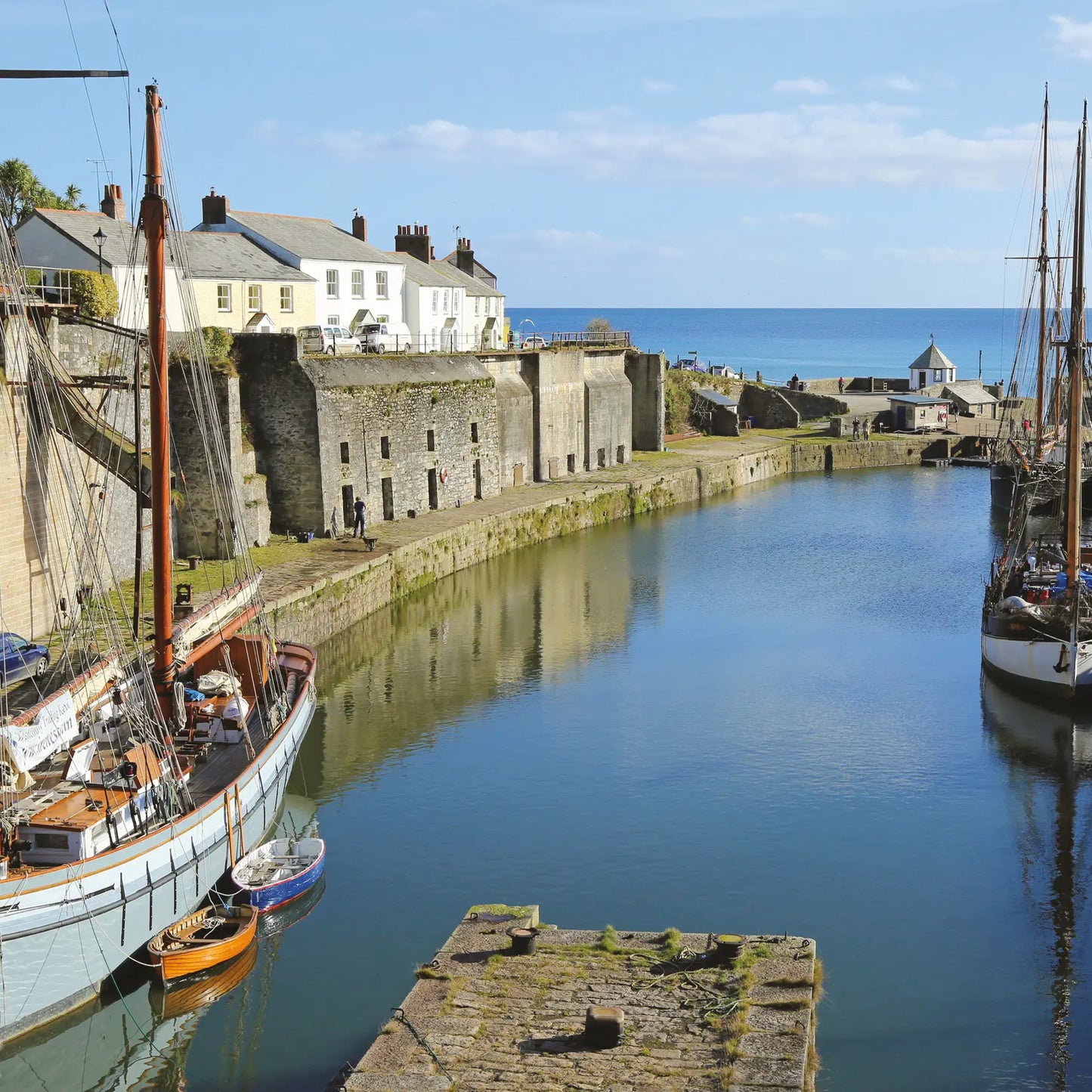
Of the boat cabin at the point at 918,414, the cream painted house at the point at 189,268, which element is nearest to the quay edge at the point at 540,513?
the boat cabin at the point at 918,414

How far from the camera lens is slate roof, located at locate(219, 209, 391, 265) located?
4047cm

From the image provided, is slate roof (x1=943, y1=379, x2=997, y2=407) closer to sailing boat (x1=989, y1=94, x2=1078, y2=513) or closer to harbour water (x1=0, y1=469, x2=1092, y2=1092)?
sailing boat (x1=989, y1=94, x2=1078, y2=513)

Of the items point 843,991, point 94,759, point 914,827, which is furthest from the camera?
point 914,827

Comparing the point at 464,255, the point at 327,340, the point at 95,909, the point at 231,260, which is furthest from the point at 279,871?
the point at 464,255

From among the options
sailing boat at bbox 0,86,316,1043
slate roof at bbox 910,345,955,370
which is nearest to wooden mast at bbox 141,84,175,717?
sailing boat at bbox 0,86,316,1043

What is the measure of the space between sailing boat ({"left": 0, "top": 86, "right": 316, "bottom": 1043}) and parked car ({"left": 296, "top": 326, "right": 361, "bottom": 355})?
1429 centimetres

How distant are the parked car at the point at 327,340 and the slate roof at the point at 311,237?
230 cm

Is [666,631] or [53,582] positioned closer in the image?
[53,582]

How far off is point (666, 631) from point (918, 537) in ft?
50.9

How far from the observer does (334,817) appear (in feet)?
66.9

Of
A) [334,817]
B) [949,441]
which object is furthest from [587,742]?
[949,441]

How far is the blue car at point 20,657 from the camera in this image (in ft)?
67.8

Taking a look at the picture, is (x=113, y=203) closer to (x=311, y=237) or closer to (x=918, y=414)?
(x=311, y=237)

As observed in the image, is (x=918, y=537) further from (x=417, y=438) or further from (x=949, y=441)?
(x=949, y=441)
